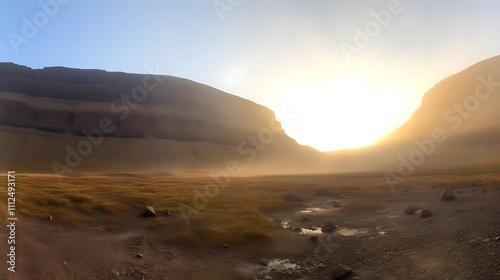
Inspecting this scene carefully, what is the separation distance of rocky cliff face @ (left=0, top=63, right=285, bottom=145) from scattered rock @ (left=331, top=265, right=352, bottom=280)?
108 meters

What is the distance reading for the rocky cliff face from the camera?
117 meters

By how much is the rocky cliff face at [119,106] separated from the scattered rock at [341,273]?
108 meters

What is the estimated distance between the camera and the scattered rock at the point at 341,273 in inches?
651

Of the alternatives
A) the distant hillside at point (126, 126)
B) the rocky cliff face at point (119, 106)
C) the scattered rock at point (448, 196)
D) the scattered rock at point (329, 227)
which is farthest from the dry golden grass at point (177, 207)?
the rocky cliff face at point (119, 106)

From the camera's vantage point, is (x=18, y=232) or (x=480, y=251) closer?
(x=480, y=251)

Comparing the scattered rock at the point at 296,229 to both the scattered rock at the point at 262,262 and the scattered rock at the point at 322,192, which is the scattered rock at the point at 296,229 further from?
the scattered rock at the point at 322,192

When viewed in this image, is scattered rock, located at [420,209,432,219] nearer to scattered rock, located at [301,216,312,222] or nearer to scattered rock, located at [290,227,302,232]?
scattered rock, located at [290,227,302,232]

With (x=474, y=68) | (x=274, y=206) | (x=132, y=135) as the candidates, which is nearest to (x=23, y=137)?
(x=132, y=135)

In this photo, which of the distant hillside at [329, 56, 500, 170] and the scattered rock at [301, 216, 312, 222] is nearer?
the scattered rock at [301, 216, 312, 222]

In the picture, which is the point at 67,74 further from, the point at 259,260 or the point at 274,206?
the point at 259,260

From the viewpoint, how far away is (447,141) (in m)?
112

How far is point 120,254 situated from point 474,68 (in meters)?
161

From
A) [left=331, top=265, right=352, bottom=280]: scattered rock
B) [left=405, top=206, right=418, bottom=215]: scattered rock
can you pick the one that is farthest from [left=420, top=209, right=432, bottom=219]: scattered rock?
[left=331, top=265, right=352, bottom=280]: scattered rock

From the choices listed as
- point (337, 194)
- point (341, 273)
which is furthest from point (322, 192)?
point (341, 273)
